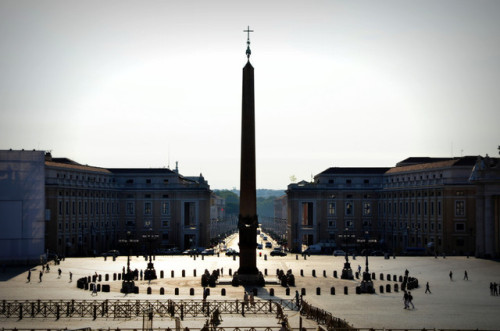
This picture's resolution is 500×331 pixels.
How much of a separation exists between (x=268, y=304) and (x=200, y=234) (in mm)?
74574

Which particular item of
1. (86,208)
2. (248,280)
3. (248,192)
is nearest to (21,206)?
(86,208)

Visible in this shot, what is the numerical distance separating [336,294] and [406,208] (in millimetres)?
58472

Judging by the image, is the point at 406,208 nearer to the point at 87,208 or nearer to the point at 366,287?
the point at 87,208

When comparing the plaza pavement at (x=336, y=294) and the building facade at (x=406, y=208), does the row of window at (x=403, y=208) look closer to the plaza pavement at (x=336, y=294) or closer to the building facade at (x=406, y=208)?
the building facade at (x=406, y=208)

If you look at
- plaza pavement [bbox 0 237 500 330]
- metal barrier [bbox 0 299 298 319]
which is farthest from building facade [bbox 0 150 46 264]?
metal barrier [bbox 0 299 298 319]

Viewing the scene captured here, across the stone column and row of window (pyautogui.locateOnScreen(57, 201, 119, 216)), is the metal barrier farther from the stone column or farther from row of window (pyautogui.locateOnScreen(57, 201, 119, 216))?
row of window (pyautogui.locateOnScreen(57, 201, 119, 216))

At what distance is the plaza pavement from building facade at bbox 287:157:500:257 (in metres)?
9.07

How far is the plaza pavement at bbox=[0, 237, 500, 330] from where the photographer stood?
124ft

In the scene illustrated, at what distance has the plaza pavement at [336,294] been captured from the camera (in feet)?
124

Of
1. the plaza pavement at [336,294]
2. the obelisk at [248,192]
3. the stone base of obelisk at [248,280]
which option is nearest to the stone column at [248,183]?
the obelisk at [248,192]

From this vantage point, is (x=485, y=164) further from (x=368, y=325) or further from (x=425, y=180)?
(x=368, y=325)

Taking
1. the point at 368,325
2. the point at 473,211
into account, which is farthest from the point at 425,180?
the point at 368,325

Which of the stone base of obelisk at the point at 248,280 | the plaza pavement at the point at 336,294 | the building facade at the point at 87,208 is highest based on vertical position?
the building facade at the point at 87,208

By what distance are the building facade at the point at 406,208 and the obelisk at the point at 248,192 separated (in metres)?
25.2
